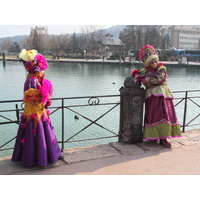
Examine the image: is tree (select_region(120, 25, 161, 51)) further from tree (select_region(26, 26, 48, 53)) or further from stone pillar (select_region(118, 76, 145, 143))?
stone pillar (select_region(118, 76, 145, 143))

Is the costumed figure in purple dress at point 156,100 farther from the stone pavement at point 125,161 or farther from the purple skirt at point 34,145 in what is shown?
the purple skirt at point 34,145

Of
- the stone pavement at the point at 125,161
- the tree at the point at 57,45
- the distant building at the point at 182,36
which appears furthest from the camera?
the distant building at the point at 182,36

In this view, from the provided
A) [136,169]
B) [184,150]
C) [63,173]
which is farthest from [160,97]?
[63,173]

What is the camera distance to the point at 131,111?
4.10 m

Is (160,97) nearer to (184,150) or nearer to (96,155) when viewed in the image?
(184,150)

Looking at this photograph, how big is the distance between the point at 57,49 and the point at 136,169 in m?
67.4

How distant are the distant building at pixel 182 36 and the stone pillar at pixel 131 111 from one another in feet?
305

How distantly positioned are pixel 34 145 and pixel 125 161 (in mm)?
1338

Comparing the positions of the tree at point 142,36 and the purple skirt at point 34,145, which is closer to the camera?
the purple skirt at point 34,145

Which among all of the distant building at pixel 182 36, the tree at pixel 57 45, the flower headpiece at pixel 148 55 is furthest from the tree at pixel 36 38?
the flower headpiece at pixel 148 55

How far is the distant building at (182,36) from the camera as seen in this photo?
302 ft

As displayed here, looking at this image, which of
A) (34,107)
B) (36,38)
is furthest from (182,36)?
(34,107)

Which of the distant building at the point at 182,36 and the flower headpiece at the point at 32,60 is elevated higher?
the distant building at the point at 182,36

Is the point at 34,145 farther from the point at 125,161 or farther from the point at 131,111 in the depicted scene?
the point at 131,111
